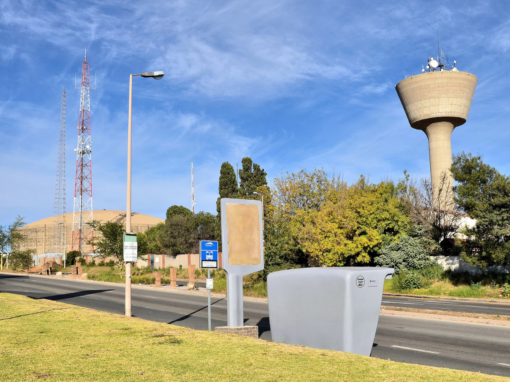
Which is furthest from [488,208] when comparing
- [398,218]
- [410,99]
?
[410,99]

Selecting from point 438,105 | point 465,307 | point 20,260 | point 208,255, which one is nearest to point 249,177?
point 438,105

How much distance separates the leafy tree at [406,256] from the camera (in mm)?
33094

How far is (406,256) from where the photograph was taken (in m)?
33.4

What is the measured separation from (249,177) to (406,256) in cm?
3395

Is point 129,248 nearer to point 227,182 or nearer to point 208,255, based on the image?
point 208,255

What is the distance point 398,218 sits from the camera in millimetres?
36125

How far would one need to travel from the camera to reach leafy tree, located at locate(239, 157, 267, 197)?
6412 centimetres

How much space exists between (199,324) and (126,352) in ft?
23.9

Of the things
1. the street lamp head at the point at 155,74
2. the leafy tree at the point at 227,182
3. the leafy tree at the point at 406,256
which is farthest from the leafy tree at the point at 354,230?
the leafy tree at the point at 227,182

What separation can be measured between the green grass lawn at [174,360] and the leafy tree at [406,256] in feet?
82.1

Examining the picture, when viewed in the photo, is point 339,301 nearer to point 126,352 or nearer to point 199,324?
point 126,352

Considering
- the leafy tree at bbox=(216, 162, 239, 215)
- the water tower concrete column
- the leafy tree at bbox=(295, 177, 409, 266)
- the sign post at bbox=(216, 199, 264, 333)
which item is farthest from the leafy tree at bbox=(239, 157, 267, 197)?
the sign post at bbox=(216, 199, 264, 333)

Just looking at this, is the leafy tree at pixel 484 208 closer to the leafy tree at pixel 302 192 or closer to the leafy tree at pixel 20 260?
the leafy tree at pixel 302 192

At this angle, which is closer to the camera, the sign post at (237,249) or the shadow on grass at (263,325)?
the sign post at (237,249)
